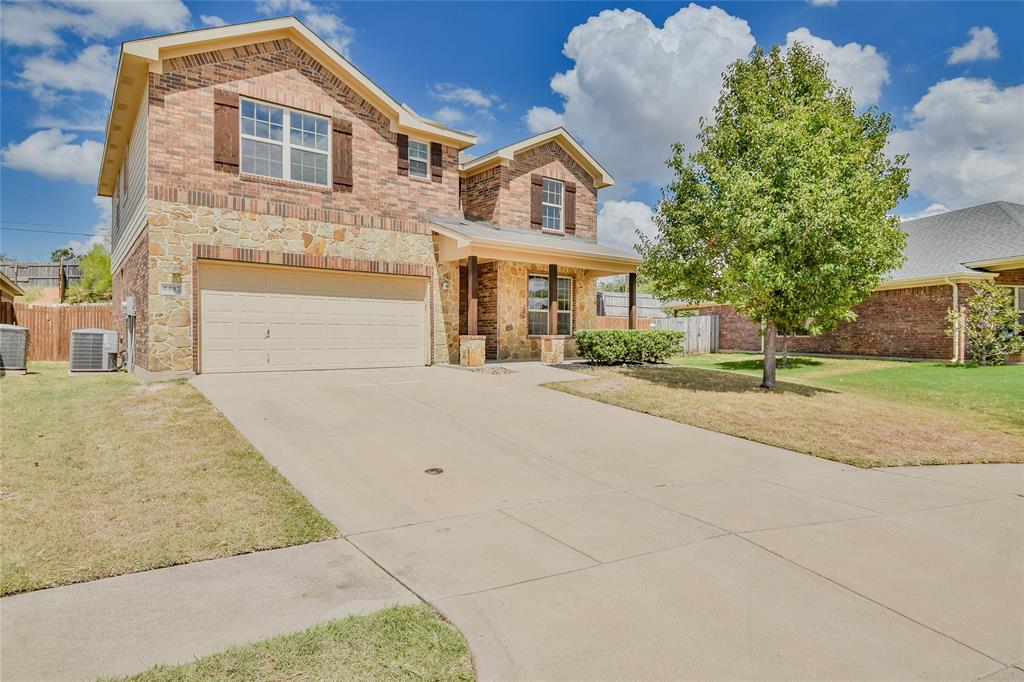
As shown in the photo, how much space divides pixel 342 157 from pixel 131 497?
10405 mm

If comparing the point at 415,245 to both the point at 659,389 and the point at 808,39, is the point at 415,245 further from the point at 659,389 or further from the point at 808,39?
the point at 808,39

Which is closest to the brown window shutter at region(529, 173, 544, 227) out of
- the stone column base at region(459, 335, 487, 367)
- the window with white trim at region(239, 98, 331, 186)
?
the stone column base at region(459, 335, 487, 367)

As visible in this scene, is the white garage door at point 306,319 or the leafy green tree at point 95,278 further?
the leafy green tree at point 95,278

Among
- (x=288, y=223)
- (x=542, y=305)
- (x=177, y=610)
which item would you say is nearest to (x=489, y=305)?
(x=542, y=305)

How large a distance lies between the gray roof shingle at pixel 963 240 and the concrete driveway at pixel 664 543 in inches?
632

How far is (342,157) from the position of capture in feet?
44.4

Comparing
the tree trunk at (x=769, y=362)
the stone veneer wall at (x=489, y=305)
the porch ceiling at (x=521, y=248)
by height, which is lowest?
the tree trunk at (x=769, y=362)

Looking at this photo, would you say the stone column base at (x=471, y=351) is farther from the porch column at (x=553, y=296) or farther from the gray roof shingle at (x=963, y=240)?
the gray roof shingle at (x=963, y=240)

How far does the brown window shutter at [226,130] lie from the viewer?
11930 mm

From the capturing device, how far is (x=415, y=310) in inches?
578

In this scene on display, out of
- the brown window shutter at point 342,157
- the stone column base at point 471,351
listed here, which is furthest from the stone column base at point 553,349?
the brown window shutter at point 342,157

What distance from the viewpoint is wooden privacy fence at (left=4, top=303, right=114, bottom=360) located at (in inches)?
741

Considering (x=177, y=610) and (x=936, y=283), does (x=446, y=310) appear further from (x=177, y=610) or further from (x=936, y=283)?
(x=936, y=283)

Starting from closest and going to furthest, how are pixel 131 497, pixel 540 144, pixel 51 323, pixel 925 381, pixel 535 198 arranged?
pixel 131 497, pixel 925 381, pixel 540 144, pixel 535 198, pixel 51 323
